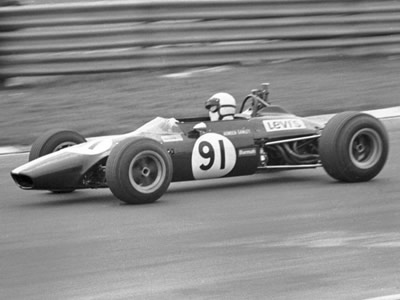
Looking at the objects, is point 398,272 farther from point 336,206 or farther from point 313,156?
point 313,156

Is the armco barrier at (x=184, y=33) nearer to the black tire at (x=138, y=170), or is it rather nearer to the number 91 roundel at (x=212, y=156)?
the number 91 roundel at (x=212, y=156)

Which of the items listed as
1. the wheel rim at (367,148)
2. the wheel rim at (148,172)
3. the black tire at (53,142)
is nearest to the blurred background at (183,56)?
the black tire at (53,142)

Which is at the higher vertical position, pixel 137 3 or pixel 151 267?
pixel 137 3

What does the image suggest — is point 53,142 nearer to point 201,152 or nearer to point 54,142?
point 54,142

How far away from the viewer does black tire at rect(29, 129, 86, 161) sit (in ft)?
30.0

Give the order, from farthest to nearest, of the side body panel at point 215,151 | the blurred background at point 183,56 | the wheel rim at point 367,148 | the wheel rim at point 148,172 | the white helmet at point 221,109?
the blurred background at point 183,56
the white helmet at point 221,109
the wheel rim at point 367,148
the side body panel at point 215,151
the wheel rim at point 148,172

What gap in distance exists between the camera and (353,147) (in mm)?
9039

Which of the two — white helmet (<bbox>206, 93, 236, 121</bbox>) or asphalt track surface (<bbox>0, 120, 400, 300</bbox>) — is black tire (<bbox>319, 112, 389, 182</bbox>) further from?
white helmet (<bbox>206, 93, 236, 121</bbox>)

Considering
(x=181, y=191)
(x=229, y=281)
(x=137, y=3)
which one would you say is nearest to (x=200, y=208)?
(x=181, y=191)

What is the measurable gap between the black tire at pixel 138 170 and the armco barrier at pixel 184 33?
5.95 m

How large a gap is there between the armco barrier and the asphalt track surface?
468cm

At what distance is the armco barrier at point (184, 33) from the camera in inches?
548

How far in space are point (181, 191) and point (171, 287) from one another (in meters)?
3.21

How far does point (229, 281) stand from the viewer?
6.02 meters
